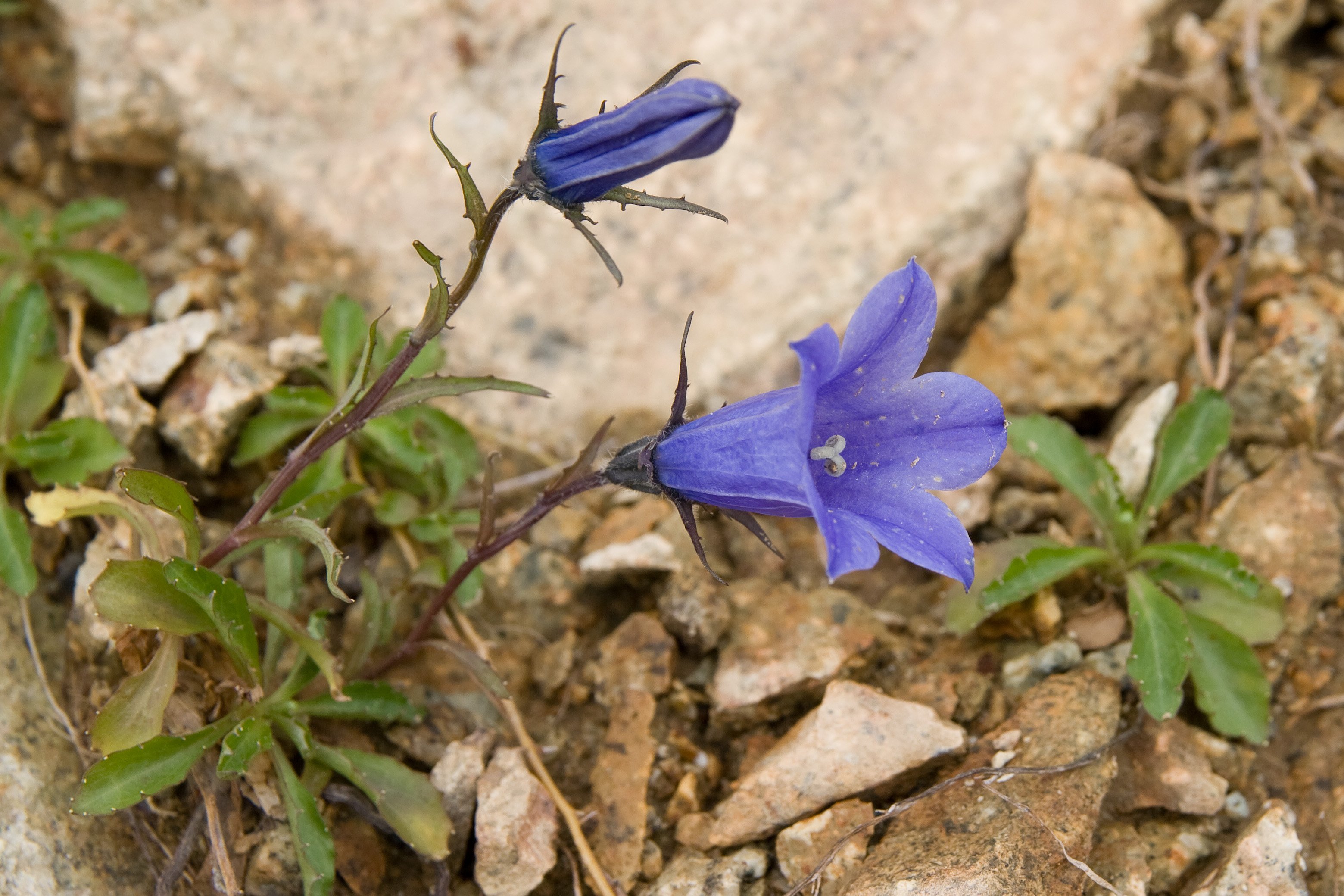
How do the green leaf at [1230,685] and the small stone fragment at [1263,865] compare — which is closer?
the small stone fragment at [1263,865]

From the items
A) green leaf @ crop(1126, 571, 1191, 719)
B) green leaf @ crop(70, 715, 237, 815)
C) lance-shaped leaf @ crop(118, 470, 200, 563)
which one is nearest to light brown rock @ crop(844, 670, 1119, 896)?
green leaf @ crop(1126, 571, 1191, 719)

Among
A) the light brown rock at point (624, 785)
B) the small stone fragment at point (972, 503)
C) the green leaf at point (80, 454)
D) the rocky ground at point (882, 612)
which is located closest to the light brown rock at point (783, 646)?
the rocky ground at point (882, 612)

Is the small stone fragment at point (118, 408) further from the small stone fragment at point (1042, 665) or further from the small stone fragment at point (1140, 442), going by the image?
the small stone fragment at point (1140, 442)

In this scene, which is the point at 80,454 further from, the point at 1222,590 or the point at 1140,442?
the point at 1222,590

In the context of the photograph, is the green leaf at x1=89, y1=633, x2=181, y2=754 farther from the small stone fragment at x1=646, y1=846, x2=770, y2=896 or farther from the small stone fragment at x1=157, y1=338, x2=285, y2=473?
the small stone fragment at x1=646, y1=846, x2=770, y2=896

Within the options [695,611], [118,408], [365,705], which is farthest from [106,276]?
[695,611]
